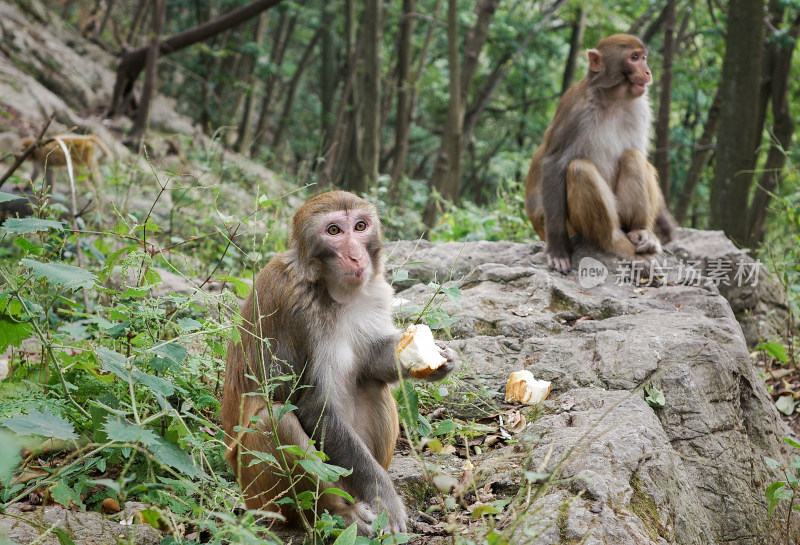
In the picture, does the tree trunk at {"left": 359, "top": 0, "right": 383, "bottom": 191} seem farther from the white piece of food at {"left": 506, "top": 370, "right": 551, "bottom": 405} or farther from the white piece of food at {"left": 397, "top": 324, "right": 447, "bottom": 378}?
the white piece of food at {"left": 397, "top": 324, "right": 447, "bottom": 378}

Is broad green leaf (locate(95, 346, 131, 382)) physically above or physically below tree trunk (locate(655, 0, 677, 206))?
below

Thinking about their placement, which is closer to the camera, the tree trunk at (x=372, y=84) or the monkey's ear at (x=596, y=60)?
the monkey's ear at (x=596, y=60)

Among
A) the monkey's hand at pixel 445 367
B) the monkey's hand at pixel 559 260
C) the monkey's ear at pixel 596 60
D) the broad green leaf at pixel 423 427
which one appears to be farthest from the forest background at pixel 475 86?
the broad green leaf at pixel 423 427

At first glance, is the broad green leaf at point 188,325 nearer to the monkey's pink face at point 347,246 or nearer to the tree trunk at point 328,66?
the monkey's pink face at point 347,246

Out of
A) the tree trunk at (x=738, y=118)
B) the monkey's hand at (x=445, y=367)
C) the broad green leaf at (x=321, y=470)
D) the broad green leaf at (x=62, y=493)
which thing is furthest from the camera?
the tree trunk at (x=738, y=118)

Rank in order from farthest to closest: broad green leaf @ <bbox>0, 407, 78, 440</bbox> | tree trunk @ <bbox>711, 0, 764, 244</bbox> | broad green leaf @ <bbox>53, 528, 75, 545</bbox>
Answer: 1. tree trunk @ <bbox>711, 0, 764, 244</bbox>
2. broad green leaf @ <bbox>53, 528, 75, 545</bbox>
3. broad green leaf @ <bbox>0, 407, 78, 440</bbox>

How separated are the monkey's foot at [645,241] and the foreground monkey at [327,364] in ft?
10.3

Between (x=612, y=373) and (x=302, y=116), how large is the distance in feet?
60.6

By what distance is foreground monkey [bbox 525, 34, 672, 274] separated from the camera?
Answer: 5875 millimetres

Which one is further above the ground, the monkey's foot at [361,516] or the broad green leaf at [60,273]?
the broad green leaf at [60,273]

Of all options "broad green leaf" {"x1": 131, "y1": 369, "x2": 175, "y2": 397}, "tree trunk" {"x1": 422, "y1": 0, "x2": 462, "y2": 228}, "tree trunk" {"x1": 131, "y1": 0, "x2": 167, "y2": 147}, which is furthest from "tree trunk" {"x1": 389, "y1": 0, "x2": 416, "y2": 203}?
"broad green leaf" {"x1": 131, "y1": 369, "x2": 175, "y2": 397}

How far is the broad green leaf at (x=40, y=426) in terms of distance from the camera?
7.73 feet

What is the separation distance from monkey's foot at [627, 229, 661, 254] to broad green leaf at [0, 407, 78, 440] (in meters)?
4.64

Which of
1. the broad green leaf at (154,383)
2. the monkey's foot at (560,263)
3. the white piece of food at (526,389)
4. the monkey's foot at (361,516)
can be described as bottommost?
the monkey's foot at (361,516)
